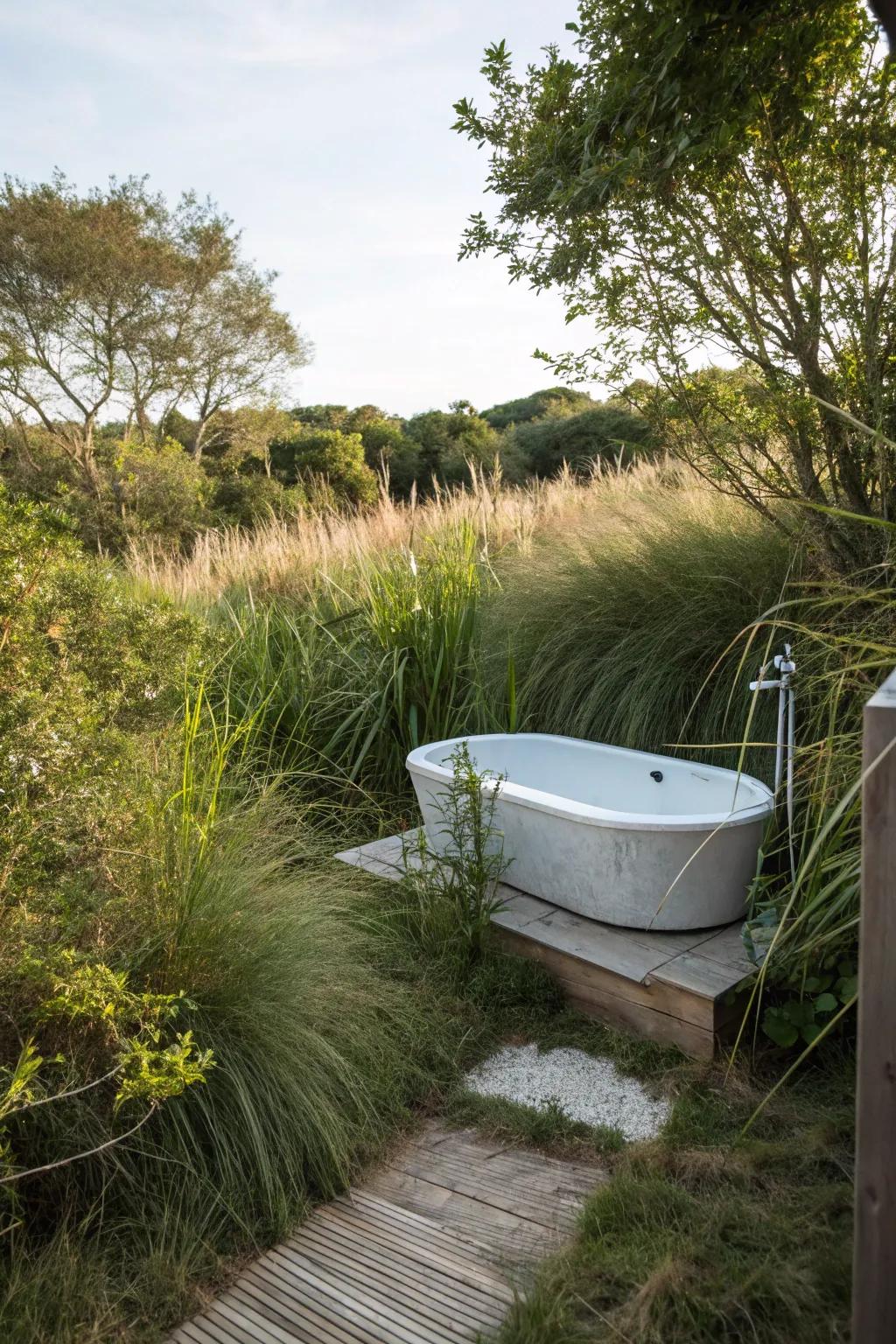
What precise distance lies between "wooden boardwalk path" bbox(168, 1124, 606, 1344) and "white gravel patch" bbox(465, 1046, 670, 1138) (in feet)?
0.62

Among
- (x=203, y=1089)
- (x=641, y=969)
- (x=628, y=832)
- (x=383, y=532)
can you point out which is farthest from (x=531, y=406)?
(x=203, y=1089)

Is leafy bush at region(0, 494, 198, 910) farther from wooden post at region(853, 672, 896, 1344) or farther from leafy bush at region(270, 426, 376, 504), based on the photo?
leafy bush at region(270, 426, 376, 504)

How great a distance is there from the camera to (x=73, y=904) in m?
1.80

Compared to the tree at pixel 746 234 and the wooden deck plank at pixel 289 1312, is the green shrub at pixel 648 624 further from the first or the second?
the wooden deck plank at pixel 289 1312

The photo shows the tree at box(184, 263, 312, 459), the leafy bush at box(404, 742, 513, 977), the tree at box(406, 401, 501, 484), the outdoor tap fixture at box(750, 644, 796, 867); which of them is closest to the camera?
the outdoor tap fixture at box(750, 644, 796, 867)

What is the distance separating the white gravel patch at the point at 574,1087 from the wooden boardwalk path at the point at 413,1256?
0.19 metres

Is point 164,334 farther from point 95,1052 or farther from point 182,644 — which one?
point 95,1052

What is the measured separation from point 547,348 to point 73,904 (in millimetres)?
2550

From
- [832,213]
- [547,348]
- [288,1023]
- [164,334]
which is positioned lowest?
[288,1023]

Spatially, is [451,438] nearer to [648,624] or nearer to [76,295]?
[76,295]

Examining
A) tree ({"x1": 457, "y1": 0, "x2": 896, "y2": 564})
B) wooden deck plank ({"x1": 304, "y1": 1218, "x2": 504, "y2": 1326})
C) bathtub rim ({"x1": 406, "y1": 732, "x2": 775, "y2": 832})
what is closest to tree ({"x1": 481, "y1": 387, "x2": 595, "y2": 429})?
tree ({"x1": 457, "y1": 0, "x2": 896, "y2": 564})

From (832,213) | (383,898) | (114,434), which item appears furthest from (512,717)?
(114,434)

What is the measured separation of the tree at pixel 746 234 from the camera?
2.51m

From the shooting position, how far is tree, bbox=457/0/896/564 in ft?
8.25
